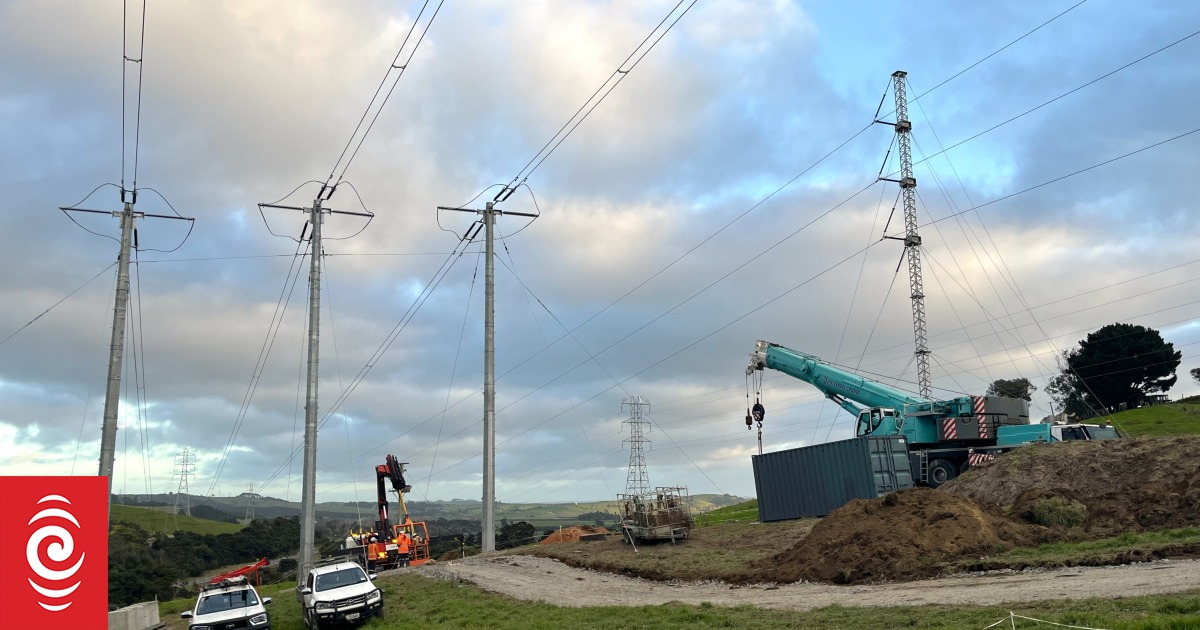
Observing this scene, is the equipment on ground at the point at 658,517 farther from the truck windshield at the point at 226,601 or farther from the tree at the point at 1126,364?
the tree at the point at 1126,364

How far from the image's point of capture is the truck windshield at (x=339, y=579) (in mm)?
22672

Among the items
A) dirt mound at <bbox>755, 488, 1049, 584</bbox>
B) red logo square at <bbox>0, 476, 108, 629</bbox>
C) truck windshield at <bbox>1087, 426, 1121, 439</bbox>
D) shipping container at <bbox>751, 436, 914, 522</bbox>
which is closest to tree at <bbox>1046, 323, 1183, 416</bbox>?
truck windshield at <bbox>1087, 426, 1121, 439</bbox>

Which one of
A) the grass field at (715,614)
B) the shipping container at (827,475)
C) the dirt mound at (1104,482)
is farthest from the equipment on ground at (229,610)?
the shipping container at (827,475)

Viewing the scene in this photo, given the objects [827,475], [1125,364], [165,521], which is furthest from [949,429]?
[165,521]

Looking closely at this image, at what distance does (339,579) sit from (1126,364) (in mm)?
86429

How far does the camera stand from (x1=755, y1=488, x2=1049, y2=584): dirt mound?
21281mm

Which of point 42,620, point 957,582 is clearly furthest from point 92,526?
point 957,582

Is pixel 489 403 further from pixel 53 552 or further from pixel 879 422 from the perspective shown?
pixel 53 552

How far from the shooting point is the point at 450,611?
21922 mm

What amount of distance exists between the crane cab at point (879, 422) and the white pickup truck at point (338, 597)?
A: 24.0 meters

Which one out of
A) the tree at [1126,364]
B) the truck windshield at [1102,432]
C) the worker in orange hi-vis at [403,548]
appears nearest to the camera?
the truck windshield at [1102,432]

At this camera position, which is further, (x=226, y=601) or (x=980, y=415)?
(x=980, y=415)

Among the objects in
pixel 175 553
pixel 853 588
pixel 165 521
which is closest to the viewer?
pixel 853 588

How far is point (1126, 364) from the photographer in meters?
84.2
